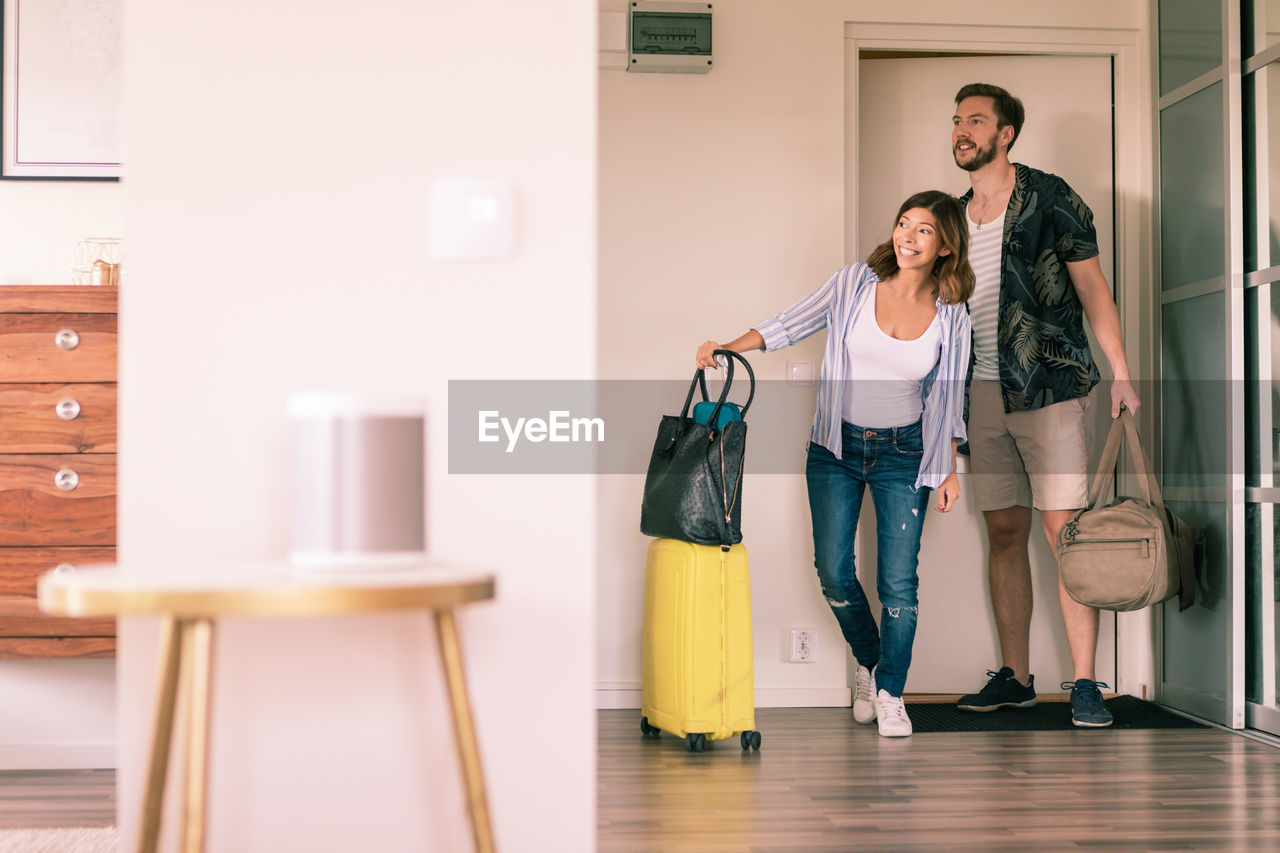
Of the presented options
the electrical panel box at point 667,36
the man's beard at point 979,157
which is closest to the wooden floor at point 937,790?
the man's beard at point 979,157

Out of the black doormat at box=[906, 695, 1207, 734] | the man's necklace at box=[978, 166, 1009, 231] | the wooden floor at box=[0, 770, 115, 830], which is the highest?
the man's necklace at box=[978, 166, 1009, 231]

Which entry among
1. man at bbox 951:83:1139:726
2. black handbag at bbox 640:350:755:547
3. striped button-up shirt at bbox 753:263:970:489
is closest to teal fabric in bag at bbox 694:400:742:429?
black handbag at bbox 640:350:755:547

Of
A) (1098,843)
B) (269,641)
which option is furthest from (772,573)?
(269,641)

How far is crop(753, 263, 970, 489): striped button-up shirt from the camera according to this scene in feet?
9.29

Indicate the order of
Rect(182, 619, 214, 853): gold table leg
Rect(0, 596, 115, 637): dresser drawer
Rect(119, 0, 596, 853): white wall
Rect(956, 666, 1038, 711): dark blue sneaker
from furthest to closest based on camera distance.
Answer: Rect(956, 666, 1038, 711): dark blue sneaker
Rect(0, 596, 115, 637): dresser drawer
Rect(119, 0, 596, 853): white wall
Rect(182, 619, 214, 853): gold table leg

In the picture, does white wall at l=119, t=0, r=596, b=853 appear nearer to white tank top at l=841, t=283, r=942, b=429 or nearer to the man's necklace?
white tank top at l=841, t=283, r=942, b=429

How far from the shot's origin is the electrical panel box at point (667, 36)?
10.4ft

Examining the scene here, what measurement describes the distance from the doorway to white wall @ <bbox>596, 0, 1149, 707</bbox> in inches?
8.2

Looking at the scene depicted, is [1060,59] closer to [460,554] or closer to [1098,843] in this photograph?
[1098,843]

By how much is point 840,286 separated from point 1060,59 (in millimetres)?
1233

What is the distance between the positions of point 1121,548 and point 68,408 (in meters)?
2.70

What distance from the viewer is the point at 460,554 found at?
4.49ft

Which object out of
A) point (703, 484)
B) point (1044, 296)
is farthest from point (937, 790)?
point (1044, 296)

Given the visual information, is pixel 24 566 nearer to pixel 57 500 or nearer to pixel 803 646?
pixel 57 500
